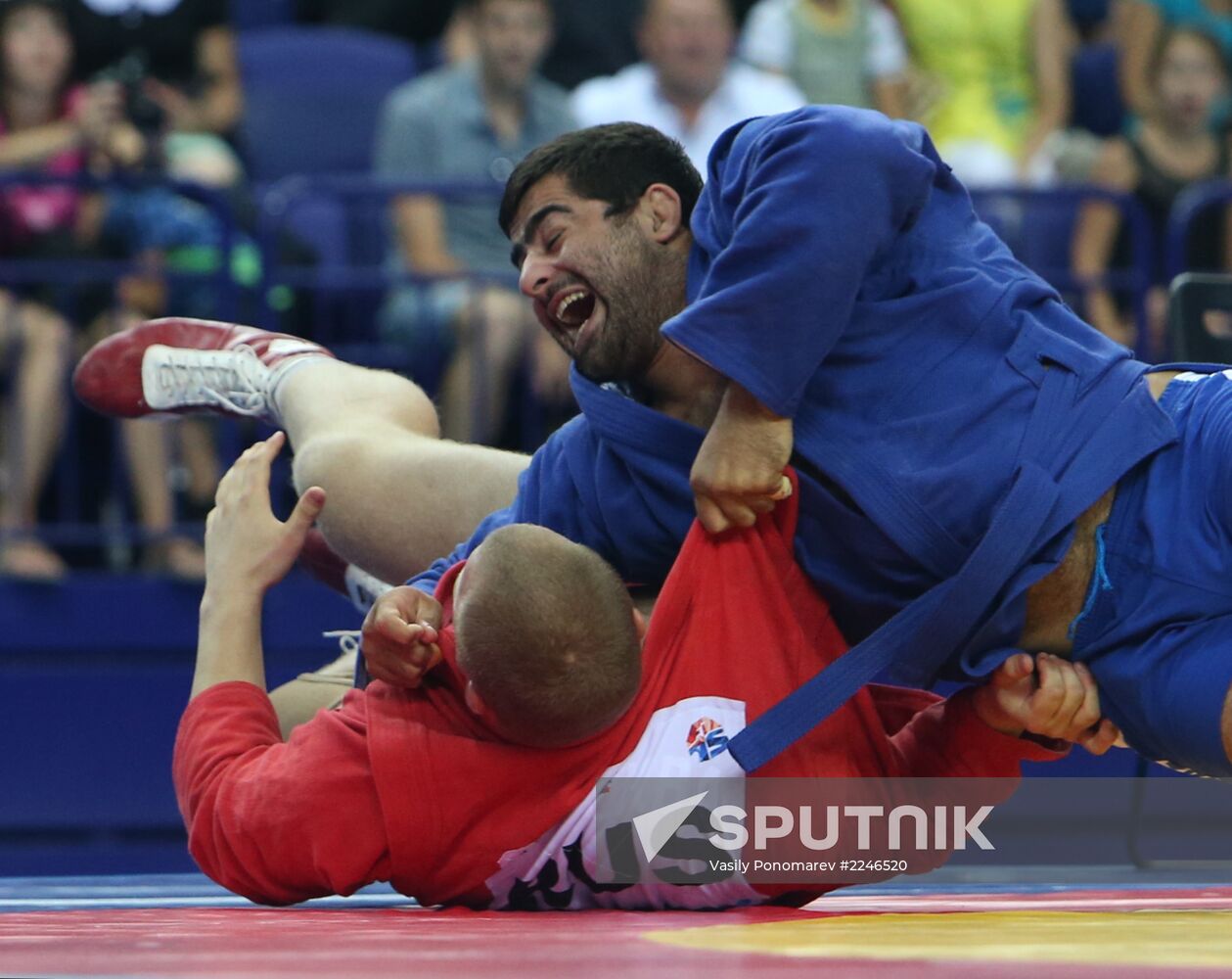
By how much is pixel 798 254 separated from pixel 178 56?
13.6ft

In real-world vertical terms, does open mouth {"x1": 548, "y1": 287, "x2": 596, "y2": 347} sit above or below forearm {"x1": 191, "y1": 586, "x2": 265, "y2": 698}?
above

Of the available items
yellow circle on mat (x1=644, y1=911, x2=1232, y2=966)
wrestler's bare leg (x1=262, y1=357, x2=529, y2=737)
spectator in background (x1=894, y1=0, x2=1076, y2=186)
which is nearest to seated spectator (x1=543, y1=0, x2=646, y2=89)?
spectator in background (x1=894, y1=0, x2=1076, y2=186)

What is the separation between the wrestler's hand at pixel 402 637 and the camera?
2205mm

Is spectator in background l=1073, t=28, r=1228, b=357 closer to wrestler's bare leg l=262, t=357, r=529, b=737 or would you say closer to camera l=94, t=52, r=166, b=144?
camera l=94, t=52, r=166, b=144

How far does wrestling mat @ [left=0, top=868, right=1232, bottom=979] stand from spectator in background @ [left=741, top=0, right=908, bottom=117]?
364 centimetres

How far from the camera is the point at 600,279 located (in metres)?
2.42

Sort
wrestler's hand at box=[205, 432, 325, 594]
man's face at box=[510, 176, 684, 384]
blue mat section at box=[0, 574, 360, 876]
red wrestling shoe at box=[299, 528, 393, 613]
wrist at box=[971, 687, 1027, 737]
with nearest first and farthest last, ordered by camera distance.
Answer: wrist at box=[971, 687, 1027, 737] < man's face at box=[510, 176, 684, 384] < wrestler's hand at box=[205, 432, 325, 594] < red wrestling shoe at box=[299, 528, 393, 613] < blue mat section at box=[0, 574, 360, 876]

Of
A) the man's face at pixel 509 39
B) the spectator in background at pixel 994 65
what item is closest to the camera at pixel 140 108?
the man's face at pixel 509 39

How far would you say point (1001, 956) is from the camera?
162 cm

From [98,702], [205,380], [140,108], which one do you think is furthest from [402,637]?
[140,108]

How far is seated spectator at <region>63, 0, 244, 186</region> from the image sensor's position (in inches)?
214

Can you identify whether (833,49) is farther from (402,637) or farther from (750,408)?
(402,637)

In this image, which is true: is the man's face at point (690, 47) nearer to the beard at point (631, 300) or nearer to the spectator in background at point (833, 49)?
the spectator in background at point (833, 49)

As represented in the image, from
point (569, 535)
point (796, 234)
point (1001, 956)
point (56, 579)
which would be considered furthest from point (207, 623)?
point (56, 579)
